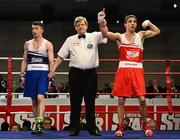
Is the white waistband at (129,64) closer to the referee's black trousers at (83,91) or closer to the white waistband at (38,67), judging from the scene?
the referee's black trousers at (83,91)

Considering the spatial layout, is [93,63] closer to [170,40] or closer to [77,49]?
[77,49]

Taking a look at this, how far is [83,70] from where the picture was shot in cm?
483

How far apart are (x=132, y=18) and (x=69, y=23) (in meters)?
10.5

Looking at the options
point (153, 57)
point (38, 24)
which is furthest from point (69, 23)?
point (38, 24)

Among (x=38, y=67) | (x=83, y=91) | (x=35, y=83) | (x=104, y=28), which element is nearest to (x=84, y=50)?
(x=104, y=28)

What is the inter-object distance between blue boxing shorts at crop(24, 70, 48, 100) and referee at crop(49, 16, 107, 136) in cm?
11

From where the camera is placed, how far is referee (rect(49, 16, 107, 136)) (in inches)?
189

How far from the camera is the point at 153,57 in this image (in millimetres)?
15266

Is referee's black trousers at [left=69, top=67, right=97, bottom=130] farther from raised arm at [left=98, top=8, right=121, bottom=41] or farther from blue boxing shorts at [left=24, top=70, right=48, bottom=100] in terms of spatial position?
raised arm at [left=98, top=8, right=121, bottom=41]

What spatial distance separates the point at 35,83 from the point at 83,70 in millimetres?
624

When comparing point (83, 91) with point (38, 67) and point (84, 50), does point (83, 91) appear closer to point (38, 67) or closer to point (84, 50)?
point (84, 50)

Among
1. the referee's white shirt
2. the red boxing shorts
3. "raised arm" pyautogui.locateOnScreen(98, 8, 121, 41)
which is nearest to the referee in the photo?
the referee's white shirt

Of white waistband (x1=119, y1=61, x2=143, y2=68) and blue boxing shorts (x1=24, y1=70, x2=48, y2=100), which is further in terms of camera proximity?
blue boxing shorts (x1=24, y1=70, x2=48, y2=100)

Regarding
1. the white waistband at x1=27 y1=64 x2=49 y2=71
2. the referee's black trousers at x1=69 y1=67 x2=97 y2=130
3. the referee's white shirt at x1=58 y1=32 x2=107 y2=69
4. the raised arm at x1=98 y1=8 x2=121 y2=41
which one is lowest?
the referee's black trousers at x1=69 y1=67 x2=97 y2=130
